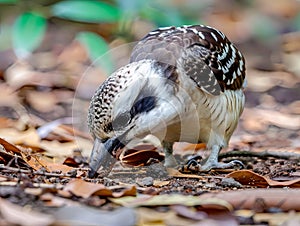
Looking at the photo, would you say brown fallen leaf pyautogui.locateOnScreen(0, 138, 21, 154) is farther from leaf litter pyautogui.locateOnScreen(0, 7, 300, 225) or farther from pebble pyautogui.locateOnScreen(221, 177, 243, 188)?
pebble pyautogui.locateOnScreen(221, 177, 243, 188)

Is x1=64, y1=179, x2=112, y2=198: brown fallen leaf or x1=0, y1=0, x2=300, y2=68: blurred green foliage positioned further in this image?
x1=0, y1=0, x2=300, y2=68: blurred green foliage

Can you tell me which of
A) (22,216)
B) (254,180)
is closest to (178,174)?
(254,180)

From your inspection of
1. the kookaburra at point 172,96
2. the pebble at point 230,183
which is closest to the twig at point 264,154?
the kookaburra at point 172,96

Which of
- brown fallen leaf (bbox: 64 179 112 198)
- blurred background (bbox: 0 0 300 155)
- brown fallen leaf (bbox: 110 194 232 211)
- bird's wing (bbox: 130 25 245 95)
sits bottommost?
brown fallen leaf (bbox: 110 194 232 211)

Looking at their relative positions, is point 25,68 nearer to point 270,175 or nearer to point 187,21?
point 187,21

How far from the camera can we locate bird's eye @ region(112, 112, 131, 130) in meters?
4.23

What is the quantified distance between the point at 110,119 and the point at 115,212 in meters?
1.34

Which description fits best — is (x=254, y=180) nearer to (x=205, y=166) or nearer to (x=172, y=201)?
(x=205, y=166)

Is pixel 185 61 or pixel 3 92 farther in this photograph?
pixel 3 92

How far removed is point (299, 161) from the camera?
213 inches

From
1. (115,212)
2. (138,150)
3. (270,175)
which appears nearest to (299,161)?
(270,175)

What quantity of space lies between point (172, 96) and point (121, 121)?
446 millimetres

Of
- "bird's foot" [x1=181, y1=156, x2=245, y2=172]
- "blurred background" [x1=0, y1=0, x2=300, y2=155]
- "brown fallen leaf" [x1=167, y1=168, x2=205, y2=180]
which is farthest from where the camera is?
"blurred background" [x1=0, y1=0, x2=300, y2=155]

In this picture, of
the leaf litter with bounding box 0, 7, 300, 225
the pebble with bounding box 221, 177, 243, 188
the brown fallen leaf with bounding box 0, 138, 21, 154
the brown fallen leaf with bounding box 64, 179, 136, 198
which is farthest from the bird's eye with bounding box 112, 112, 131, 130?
the brown fallen leaf with bounding box 64, 179, 136, 198
